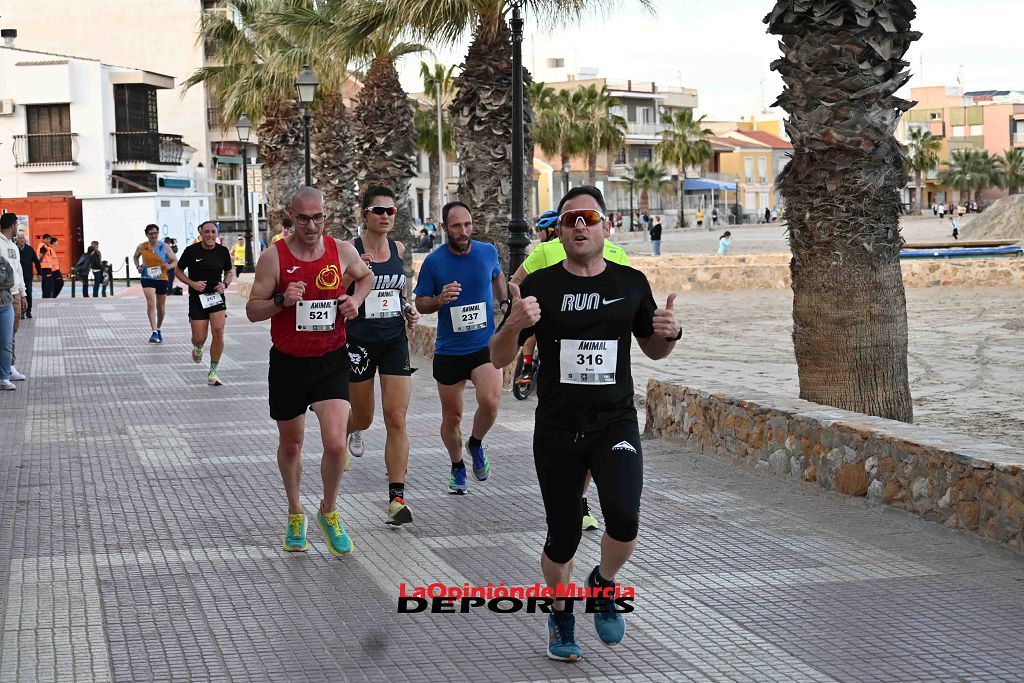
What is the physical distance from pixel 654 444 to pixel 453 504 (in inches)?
100

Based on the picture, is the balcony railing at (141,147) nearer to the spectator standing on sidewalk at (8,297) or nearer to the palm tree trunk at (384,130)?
the palm tree trunk at (384,130)

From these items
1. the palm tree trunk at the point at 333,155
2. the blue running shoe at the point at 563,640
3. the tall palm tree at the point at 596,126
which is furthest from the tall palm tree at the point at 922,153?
the blue running shoe at the point at 563,640

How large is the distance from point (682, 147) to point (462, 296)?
304 ft

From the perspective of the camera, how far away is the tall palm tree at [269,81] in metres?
32.1

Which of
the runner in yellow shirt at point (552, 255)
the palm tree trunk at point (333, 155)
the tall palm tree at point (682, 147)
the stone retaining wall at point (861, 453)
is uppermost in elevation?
the tall palm tree at point (682, 147)

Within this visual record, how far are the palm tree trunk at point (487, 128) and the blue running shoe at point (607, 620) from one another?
12730 mm

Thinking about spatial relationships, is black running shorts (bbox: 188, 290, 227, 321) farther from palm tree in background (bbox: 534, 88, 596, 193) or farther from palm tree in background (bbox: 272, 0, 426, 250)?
palm tree in background (bbox: 534, 88, 596, 193)

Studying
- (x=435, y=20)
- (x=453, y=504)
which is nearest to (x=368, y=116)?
Result: (x=435, y=20)

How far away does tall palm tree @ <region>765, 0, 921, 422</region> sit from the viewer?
355 inches

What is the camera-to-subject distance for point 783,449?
338 inches

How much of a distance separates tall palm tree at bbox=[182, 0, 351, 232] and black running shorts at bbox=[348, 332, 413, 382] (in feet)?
77.3

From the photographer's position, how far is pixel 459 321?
8.22 metres

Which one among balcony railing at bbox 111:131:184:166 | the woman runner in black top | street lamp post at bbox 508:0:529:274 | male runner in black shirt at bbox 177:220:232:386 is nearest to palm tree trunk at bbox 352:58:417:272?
male runner in black shirt at bbox 177:220:232:386

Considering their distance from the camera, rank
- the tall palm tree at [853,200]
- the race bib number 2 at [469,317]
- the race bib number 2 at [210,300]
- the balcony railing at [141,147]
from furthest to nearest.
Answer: the balcony railing at [141,147]
the race bib number 2 at [210,300]
the tall palm tree at [853,200]
the race bib number 2 at [469,317]
